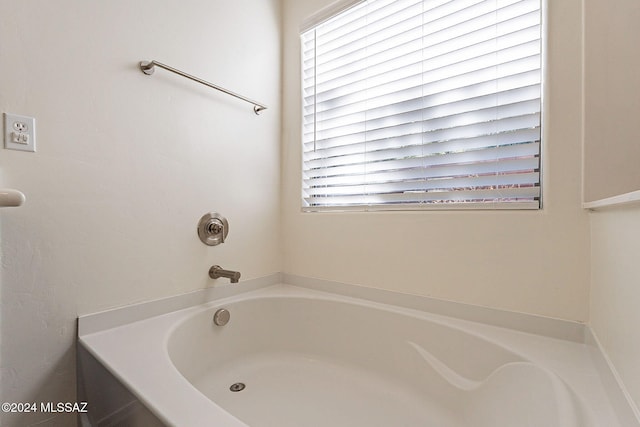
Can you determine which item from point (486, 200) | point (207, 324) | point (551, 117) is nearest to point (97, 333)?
point (207, 324)

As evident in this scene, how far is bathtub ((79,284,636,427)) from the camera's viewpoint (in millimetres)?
638

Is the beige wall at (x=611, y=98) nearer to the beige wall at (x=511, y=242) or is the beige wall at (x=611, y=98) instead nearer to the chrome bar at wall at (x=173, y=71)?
the beige wall at (x=511, y=242)

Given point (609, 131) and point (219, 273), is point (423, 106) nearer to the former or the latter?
point (609, 131)

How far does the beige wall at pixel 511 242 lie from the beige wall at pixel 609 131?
4 centimetres

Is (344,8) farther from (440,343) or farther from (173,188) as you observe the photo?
(440,343)

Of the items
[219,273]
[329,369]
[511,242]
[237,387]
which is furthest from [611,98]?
[237,387]

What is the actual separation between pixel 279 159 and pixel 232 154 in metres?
0.34

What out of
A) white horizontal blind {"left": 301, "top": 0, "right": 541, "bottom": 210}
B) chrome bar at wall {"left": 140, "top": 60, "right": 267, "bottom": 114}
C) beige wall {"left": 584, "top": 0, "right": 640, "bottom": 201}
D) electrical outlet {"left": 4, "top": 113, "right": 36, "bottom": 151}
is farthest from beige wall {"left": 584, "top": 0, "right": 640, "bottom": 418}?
electrical outlet {"left": 4, "top": 113, "right": 36, "bottom": 151}

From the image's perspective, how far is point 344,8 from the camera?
1394mm

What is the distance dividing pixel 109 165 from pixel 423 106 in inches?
48.4

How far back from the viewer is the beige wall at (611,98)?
76cm

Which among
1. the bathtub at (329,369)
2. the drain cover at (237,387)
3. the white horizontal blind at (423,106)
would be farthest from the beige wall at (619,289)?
the drain cover at (237,387)

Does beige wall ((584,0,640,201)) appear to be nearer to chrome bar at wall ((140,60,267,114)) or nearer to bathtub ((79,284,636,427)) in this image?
bathtub ((79,284,636,427))

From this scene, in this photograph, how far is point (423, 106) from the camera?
117 centimetres
